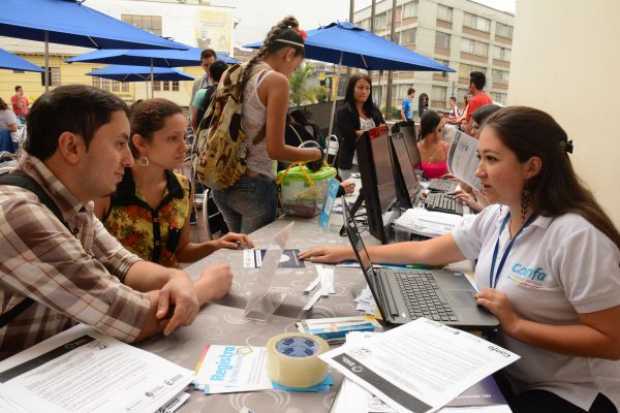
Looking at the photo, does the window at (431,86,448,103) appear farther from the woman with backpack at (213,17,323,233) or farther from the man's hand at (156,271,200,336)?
the man's hand at (156,271,200,336)

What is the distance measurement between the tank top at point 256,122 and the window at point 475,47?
20410 millimetres

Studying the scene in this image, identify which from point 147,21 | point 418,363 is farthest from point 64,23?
point 147,21

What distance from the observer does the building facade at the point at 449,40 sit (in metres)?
16.9

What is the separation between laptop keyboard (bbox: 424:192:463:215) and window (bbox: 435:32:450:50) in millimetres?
17586

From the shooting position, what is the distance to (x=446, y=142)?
12.3 feet

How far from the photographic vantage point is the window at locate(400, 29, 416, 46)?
17.7 meters

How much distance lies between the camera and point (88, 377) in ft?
2.83

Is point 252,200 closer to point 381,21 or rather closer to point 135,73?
point 135,73

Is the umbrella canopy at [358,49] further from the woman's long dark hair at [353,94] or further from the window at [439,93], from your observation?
the window at [439,93]

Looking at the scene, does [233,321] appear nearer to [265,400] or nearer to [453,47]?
[265,400]

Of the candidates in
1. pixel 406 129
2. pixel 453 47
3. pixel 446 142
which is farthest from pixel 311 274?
pixel 453 47

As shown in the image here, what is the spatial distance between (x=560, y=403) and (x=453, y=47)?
66.3ft

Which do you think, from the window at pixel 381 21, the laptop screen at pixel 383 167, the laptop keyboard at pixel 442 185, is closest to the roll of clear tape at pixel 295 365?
the laptop screen at pixel 383 167

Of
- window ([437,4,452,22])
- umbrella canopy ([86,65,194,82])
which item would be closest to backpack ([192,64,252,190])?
umbrella canopy ([86,65,194,82])
